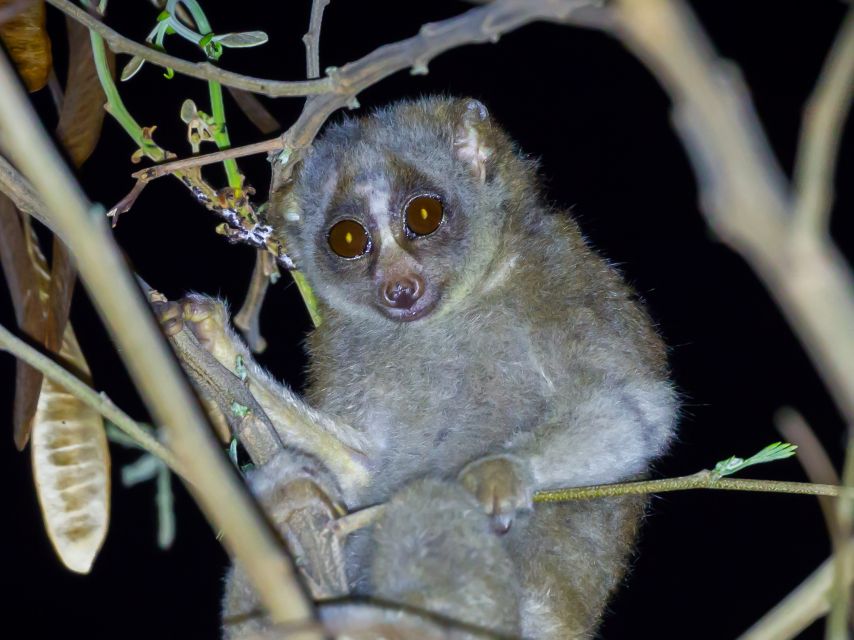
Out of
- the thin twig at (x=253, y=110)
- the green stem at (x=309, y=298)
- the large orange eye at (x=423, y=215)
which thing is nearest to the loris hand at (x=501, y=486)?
the large orange eye at (x=423, y=215)

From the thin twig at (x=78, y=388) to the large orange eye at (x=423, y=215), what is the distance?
4.97 ft

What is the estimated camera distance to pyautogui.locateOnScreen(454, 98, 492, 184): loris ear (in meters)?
3.35

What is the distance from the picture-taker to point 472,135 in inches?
133

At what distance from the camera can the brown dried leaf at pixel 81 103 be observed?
8.75 feet

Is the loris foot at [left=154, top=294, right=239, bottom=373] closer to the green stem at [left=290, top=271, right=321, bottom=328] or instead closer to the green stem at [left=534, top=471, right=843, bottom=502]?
the green stem at [left=290, top=271, right=321, bottom=328]

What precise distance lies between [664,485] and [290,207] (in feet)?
5.57

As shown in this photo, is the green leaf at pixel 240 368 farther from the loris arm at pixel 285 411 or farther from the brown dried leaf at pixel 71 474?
the brown dried leaf at pixel 71 474

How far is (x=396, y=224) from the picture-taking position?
314 centimetres

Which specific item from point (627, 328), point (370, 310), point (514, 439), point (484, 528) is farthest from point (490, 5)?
point (370, 310)

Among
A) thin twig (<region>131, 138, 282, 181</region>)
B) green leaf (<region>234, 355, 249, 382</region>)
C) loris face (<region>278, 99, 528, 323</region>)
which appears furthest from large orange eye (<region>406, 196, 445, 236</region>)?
thin twig (<region>131, 138, 282, 181</region>)

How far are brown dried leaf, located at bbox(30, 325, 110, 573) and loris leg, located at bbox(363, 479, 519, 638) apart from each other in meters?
0.66

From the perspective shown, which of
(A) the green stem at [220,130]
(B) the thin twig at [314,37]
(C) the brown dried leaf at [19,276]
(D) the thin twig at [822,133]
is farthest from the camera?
(A) the green stem at [220,130]

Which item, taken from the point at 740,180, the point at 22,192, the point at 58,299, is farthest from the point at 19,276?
the point at 740,180

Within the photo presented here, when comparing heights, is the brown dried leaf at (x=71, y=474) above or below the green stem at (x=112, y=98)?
below
